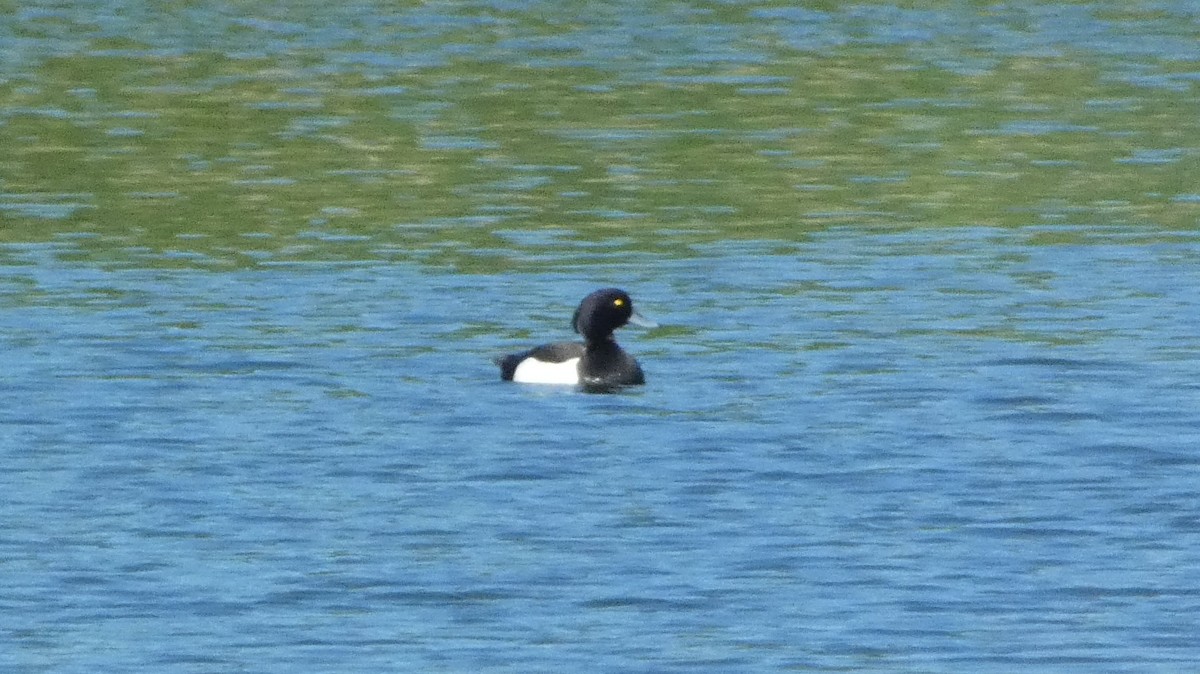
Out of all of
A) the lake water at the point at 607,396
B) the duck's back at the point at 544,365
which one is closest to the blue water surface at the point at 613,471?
the lake water at the point at 607,396

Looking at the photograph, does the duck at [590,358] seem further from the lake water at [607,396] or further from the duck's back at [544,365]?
the lake water at [607,396]

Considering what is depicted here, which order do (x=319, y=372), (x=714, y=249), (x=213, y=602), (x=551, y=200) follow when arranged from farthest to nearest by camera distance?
(x=551, y=200), (x=714, y=249), (x=319, y=372), (x=213, y=602)

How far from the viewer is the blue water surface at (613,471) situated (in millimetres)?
11938

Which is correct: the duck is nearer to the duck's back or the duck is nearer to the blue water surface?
the duck's back

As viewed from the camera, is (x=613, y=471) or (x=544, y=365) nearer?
(x=613, y=471)

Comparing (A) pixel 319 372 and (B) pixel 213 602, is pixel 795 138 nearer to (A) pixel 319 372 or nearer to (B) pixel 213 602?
(A) pixel 319 372

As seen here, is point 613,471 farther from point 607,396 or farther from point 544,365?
point 544,365

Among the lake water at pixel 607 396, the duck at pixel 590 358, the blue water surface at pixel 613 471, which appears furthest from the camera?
the duck at pixel 590 358

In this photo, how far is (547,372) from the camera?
18594 mm

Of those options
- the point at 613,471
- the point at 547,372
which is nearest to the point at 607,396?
the point at 547,372

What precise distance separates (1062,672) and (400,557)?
3.67 metres

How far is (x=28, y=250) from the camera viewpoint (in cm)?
2433

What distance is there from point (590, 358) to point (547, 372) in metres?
0.36

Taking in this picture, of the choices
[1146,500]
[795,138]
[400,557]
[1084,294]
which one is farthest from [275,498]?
[795,138]
